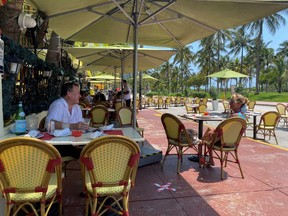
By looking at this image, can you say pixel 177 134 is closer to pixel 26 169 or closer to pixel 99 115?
pixel 99 115

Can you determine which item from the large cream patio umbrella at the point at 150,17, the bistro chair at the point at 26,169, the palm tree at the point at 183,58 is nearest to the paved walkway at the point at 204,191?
the bistro chair at the point at 26,169

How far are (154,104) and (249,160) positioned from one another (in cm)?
1698

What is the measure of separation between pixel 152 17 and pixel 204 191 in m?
3.15

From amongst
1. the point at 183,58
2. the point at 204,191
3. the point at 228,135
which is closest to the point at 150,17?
the point at 228,135

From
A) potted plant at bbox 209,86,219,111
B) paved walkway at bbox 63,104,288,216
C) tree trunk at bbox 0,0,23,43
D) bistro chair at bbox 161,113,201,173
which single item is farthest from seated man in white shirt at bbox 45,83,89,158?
potted plant at bbox 209,86,219,111

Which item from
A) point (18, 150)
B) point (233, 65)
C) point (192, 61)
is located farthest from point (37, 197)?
point (233, 65)

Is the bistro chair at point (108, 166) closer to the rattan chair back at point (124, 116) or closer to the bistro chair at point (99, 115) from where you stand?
the rattan chair back at point (124, 116)

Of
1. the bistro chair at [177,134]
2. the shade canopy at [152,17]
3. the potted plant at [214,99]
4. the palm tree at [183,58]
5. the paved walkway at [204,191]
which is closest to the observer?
the paved walkway at [204,191]

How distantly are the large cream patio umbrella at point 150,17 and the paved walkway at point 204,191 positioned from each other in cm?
170

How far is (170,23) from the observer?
17.7ft

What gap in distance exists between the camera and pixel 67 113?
12.5ft

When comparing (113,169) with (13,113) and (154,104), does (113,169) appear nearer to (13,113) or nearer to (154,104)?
(13,113)

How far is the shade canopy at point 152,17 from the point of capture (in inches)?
151

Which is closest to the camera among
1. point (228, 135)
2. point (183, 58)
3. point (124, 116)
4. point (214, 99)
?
point (228, 135)
